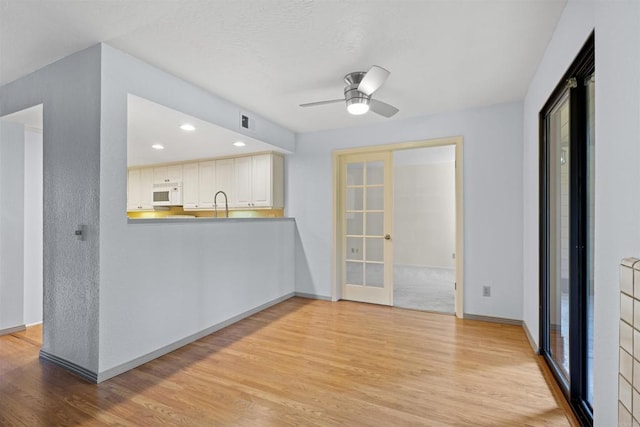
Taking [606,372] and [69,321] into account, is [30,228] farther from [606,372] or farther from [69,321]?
[606,372]

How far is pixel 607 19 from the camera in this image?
1241 millimetres

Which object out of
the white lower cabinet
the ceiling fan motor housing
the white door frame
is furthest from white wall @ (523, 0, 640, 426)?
the white lower cabinet

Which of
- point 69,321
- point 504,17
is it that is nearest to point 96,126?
point 69,321

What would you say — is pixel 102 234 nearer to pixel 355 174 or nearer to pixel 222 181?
pixel 222 181

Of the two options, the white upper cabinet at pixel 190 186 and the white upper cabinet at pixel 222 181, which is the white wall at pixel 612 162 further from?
the white upper cabinet at pixel 190 186

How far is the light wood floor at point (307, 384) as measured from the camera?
6.02 ft

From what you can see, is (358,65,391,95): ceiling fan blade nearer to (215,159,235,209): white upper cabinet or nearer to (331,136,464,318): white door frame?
(331,136,464,318): white door frame

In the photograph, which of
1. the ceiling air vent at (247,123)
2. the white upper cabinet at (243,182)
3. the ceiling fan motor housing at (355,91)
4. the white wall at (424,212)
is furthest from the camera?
the white wall at (424,212)

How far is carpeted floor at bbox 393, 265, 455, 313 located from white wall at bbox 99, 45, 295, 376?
2.22 m

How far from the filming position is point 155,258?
8.52 ft

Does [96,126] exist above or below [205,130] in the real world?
below

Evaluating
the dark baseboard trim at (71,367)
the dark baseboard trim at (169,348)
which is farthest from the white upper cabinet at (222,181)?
the dark baseboard trim at (71,367)

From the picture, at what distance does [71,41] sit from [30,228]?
2.23 meters

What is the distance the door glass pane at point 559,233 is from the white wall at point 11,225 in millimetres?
4867
